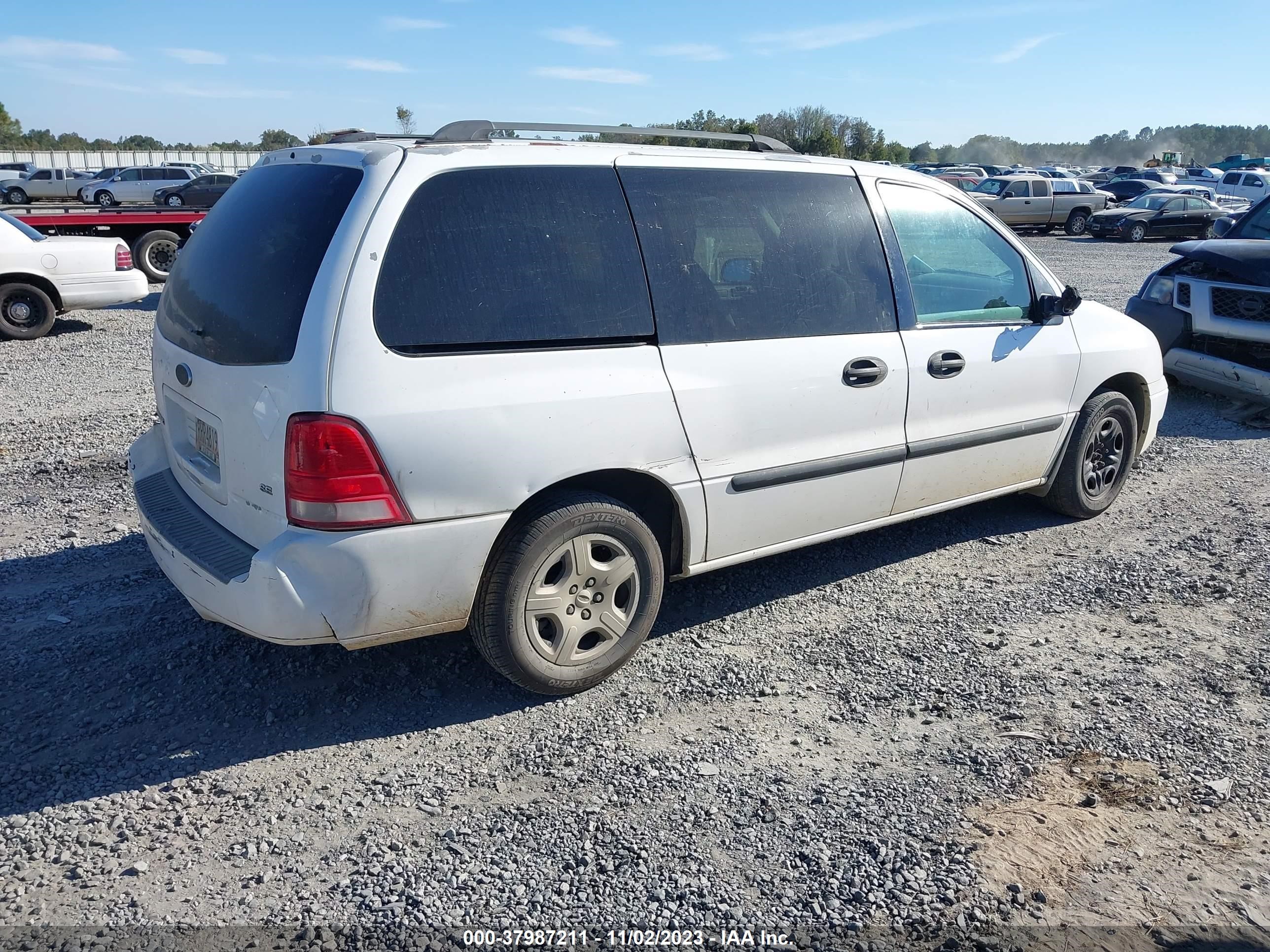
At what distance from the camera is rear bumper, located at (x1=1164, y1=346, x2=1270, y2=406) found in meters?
7.87

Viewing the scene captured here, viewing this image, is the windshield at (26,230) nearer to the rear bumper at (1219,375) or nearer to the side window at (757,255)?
the side window at (757,255)

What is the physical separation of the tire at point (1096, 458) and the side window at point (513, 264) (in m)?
2.85

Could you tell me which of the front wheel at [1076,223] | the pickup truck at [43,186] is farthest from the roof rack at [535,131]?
the pickup truck at [43,186]

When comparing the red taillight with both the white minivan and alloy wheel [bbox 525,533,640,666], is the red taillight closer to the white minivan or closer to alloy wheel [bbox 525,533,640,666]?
the white minivan

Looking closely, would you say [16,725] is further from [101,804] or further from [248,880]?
[248,880]

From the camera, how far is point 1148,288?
8.89 m

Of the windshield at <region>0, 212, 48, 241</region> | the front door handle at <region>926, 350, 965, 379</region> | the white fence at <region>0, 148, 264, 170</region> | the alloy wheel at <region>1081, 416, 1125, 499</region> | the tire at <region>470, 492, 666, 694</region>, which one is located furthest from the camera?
the white fence at <region>0, 148, 264, 170</region>

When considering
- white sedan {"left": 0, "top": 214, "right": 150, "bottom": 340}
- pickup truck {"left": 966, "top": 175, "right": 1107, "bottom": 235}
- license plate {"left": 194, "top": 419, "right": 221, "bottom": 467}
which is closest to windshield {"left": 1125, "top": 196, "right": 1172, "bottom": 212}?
pickup truck {"left": 966, "top": 175, "right": 1107, "bottom": 235}

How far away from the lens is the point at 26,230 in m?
11.3

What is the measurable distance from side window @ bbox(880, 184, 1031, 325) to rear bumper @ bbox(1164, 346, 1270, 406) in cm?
396

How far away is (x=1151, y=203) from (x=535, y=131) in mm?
30662

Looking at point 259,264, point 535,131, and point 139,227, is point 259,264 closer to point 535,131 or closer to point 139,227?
point 535,131

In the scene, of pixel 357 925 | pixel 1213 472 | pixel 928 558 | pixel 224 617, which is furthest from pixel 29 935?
pixel 1213 472

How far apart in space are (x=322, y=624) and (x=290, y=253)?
1213mm
